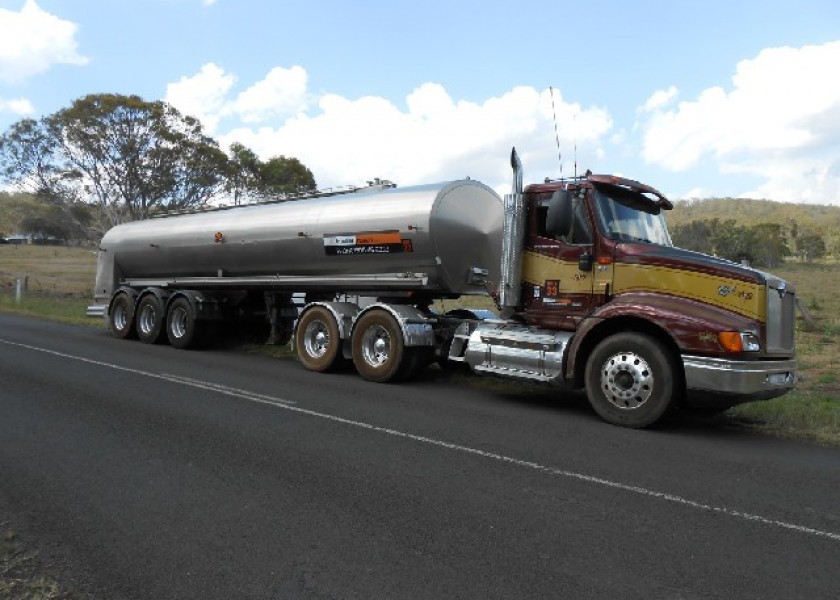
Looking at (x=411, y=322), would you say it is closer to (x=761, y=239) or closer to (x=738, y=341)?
(x=738, y=341)

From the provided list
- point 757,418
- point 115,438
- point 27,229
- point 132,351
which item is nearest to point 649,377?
point 757,418

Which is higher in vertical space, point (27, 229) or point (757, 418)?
point (27, 229)

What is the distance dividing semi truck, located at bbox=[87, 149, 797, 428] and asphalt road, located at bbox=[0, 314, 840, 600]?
0.77 metres

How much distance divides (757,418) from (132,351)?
1084 cm

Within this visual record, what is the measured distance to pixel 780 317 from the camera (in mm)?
7309

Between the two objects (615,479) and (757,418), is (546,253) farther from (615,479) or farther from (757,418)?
(615,479)

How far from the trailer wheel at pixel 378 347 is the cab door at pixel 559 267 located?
6.78 ft

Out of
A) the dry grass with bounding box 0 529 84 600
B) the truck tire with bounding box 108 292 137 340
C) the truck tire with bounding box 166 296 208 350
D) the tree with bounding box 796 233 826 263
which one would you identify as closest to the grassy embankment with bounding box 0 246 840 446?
the truck tire with bounding box 108 292 137 340

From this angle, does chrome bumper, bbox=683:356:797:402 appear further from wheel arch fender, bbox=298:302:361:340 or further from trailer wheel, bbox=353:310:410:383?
wheel arch fender, bbox=298:302:361:340

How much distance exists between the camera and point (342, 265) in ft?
35.7

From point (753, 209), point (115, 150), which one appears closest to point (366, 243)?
point (115, 150)

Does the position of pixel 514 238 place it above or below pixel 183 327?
→ above

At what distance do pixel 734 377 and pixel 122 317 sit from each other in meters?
13.3

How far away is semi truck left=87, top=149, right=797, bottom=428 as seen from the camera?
7.10 meters
